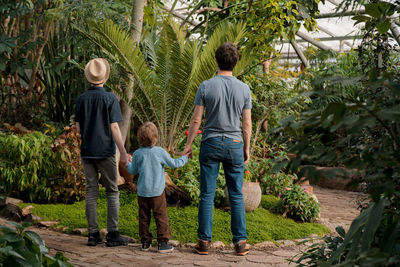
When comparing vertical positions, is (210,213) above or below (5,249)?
below

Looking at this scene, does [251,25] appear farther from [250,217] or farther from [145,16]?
[250,217]

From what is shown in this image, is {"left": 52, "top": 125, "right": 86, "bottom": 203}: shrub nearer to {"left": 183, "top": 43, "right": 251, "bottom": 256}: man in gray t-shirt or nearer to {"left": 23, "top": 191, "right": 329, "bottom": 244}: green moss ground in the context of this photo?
{"left": 23, "top": 191, "right": 329, "bottom": 244}: green moss ground

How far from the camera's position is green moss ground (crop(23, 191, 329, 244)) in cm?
455

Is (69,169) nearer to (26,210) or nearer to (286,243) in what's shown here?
(26,210)

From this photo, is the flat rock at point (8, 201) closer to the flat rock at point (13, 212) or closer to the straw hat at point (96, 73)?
the flat rock at point (13, 212)

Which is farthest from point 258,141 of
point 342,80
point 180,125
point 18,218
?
point 342,80

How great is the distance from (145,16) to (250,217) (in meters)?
2.89

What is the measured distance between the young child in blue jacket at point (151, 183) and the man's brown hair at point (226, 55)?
0.80m

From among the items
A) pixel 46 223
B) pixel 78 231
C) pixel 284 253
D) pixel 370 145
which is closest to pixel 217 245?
pixel 284 253

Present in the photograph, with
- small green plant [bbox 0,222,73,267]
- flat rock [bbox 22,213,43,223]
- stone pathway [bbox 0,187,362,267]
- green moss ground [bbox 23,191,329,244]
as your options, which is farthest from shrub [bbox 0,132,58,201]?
small green plant [bbox 0,222,73,267]

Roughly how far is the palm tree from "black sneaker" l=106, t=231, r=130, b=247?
2.19 meters

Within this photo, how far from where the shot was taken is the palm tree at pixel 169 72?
5.95m

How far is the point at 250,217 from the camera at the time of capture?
5.22 metres

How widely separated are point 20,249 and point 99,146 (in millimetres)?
2456
